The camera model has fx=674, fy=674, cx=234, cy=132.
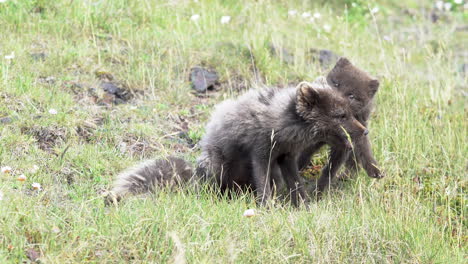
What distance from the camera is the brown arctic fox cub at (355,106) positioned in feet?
19.9

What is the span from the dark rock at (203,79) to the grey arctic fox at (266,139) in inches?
68.6

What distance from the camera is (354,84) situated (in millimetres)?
6352

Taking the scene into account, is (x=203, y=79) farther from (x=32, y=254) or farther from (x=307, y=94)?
(x=32, y=254)

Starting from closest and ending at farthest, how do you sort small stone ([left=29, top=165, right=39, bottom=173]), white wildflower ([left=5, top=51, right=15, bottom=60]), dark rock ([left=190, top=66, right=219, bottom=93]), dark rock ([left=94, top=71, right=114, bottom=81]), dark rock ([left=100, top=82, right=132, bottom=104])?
small stone ([left=29, top=165, right=39, bottom=173])
white wildflower ([left=5, top=51, right=15, bottom=60])
dark rock ([left=100, top=82, right=132, bottom=104])
dark rock ([left=94, top=71, right=114, bottom=81])
dark rock ([left=190, top=66, right=219, bottom=93])

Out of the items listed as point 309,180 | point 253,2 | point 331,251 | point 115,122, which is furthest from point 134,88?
point 331,251

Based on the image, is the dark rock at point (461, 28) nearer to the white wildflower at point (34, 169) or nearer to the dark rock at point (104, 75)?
the dark rock at point (104, 75)

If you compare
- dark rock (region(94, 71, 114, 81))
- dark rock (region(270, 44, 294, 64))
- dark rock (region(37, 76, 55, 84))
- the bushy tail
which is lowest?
the bushy tail

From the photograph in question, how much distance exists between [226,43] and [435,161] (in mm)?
3031

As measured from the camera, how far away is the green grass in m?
4.34

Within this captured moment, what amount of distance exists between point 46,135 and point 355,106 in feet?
9.22

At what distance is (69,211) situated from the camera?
4.61 m

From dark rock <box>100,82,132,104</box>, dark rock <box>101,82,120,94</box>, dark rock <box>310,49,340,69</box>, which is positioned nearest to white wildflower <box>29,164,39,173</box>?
dark rock <box>100,82,132,104</box>

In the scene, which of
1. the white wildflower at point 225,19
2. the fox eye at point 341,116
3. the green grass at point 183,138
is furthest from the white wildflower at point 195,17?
the fox eye at point 341,116

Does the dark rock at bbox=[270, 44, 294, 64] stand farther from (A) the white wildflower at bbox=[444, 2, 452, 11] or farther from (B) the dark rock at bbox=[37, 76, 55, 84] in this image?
(A) the white wildflower at bbox=[444, 2, 452, 11]
